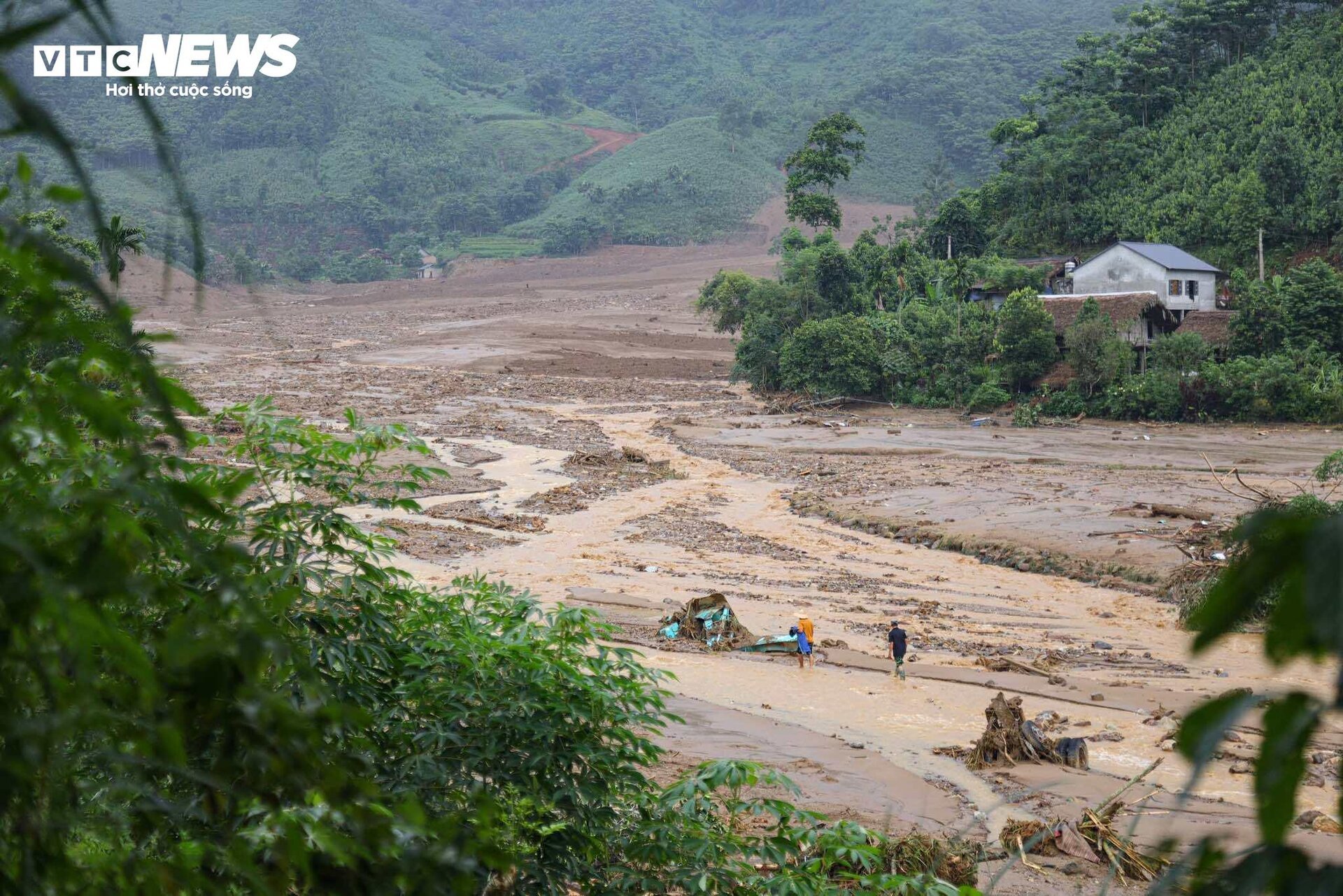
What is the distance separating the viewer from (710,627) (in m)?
15.5

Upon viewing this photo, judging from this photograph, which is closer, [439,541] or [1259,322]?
[439,541]

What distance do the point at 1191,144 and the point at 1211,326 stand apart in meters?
15.2

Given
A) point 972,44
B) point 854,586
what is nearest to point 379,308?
point 854,586

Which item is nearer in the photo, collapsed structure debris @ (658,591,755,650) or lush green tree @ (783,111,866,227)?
collapsed structure debris @ (658,591,755,650)

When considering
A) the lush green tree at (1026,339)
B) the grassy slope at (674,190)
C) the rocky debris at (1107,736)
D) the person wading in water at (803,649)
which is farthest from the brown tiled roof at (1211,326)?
the grassy slope at (674,190)

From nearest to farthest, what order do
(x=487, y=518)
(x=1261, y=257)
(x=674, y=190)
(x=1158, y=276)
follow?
(x=487, y=518)
(x=1158, y=276)
(x=1261, y=257)
(x=674, y=190)

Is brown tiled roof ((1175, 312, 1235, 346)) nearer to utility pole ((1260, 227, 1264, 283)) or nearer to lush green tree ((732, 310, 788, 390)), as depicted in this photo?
utility pole ((1260, 227, 1264, 283))

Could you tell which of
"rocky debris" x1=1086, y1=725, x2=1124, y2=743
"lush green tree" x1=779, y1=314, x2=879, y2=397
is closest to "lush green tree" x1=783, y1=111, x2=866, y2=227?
"lush green tree" x1=779, y1=314, x2=879, y2=397

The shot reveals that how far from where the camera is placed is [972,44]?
124m

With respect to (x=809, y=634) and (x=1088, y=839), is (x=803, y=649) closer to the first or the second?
(x=809, y=634)

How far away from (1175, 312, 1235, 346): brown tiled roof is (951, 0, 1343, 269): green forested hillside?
260 inches

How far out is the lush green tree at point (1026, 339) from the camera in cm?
3728

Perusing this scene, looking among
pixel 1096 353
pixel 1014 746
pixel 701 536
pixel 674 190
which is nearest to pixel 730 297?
pixel 1096 353

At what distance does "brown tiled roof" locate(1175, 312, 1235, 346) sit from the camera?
36750mm
